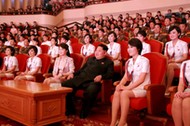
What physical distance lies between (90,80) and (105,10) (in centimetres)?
823

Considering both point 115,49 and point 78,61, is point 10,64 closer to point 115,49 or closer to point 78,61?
point 78,61

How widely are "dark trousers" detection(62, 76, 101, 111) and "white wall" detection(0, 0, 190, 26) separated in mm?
7069

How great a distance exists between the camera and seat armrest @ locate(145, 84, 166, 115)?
241cm

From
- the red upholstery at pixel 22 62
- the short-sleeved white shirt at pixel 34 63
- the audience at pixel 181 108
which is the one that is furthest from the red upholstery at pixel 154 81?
the red upholstery at pixel 22 62

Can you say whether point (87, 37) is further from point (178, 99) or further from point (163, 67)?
point (178, 99)

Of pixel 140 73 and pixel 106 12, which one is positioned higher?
pixel 106 12

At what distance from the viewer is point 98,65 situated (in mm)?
3172

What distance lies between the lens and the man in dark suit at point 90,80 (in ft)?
9.75

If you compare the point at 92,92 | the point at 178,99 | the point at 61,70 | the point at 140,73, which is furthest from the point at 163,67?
the point at 61,70

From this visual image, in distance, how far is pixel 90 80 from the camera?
311 centimetres

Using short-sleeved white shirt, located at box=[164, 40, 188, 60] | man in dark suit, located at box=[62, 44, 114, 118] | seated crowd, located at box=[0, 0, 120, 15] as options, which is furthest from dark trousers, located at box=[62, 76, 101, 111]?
seated crowd, located at box=[0, 0, 120, 15]

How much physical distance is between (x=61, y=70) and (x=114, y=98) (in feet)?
4.15

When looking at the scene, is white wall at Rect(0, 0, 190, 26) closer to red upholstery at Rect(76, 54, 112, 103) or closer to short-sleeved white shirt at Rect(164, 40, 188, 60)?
short-sleeved white shirt at Rect(164, 40, 188, 60)

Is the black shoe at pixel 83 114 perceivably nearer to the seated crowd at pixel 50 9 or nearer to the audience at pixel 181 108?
the audience at pixel 181 108
